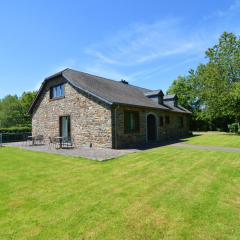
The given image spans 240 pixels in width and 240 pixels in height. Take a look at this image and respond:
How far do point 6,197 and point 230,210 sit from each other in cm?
511

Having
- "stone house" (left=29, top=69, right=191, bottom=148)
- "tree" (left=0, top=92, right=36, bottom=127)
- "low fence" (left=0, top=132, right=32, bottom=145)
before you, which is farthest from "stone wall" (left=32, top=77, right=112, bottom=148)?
"tree" (left=0, top=92, right=36, bottom=127)

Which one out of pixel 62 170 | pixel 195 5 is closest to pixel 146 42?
pixel 195 5

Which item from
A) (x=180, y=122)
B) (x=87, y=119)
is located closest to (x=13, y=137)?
(x=87, y=119)

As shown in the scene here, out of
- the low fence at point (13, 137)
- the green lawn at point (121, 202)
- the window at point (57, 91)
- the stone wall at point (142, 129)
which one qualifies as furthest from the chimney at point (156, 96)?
the low fence at point (13, 137)

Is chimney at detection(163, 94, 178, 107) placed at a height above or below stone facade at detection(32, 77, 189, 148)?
above

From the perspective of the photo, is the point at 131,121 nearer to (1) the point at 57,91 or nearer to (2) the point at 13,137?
(1) the point at 57,91

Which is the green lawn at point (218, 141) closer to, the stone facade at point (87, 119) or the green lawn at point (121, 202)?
the stone facade at point (87, 119)

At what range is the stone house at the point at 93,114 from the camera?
14492 millimetres

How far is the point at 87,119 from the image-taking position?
15.4 metres

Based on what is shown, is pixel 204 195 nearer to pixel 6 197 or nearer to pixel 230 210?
pixel 230 210

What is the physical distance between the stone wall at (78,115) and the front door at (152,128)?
19.3 feet

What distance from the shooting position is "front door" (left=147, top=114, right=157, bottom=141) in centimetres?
1923

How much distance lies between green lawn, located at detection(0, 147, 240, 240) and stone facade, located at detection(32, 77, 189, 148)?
6.10 metres

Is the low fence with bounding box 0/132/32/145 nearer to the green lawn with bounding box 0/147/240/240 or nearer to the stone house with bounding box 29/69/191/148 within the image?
the stone house with bounding box 29/69/191/148
